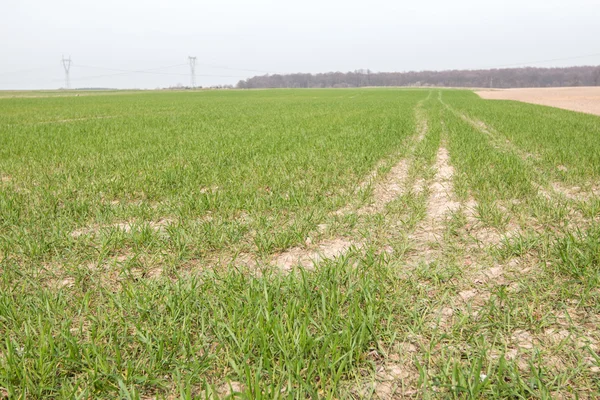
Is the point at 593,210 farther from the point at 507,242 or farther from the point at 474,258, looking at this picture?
the point at 474,258

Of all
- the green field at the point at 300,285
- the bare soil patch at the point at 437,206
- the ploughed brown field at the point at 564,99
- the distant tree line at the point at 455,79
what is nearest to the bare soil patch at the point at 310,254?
the green field at the point at 300,285

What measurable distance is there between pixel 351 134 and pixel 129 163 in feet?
20.4

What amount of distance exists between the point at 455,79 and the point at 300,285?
207m

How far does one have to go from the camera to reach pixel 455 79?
18188 cm

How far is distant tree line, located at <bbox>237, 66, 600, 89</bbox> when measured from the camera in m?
162

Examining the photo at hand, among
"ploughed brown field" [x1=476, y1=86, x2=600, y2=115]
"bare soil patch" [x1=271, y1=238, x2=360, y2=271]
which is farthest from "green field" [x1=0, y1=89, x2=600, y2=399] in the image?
"ploughed brown field" [x1=476, y1=86, x2=600, y2=115]

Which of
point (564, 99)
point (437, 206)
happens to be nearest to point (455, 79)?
point (564, 99)

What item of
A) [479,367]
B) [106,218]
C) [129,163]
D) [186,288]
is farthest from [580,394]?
[129,163]

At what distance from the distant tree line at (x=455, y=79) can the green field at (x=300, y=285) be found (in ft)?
586

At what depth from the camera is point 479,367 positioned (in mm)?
1688

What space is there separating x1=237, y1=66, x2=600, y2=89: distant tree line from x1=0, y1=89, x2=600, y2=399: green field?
178589 mm

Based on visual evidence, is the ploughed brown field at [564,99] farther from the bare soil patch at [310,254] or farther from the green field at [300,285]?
the bare soil patch at [310,254]

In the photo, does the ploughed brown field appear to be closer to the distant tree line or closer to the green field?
the green field

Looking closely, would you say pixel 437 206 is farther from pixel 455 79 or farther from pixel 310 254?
pixel 455 79
